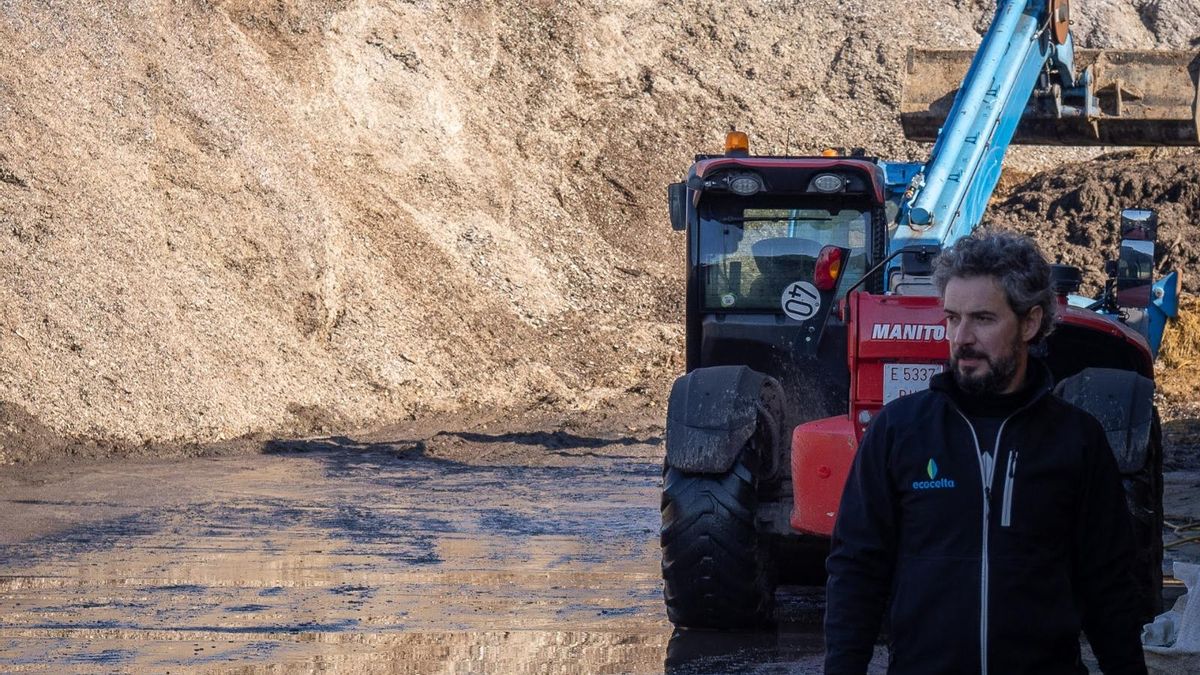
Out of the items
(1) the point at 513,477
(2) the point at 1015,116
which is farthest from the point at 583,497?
(2) the point at 1015,116

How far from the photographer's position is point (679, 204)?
8.56 metres

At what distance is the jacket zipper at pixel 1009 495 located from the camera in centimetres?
322

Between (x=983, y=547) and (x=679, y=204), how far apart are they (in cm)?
549

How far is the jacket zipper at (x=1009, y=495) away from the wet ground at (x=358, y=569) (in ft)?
12.2

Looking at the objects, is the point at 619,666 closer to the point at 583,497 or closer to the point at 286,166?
the point at 583,497

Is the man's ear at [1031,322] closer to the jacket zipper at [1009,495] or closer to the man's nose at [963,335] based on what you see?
the man's nose at [963,335]

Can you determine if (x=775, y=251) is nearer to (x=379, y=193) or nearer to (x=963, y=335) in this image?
(x=963, y=335)

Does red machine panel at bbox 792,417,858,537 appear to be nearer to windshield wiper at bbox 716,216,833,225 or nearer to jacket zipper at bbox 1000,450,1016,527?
windshield wiper at bbox 716,216,833,225

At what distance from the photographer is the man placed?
3207mm

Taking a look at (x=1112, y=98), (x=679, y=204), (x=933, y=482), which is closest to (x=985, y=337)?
(x=933, y=482)

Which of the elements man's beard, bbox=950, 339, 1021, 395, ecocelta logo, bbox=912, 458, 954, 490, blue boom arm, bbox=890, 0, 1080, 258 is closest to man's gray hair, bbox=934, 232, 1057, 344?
man's beard, bbox=950, 339, 1021, 395

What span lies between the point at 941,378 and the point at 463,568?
672 cm

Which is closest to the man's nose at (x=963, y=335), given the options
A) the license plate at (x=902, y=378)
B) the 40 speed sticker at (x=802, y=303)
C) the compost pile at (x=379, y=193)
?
the license plate at (x=902, y=378)

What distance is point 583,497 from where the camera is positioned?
13320mm
